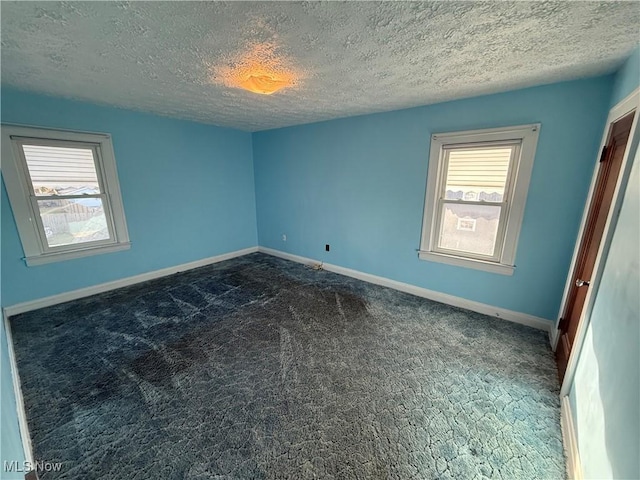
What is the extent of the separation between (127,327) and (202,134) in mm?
2893

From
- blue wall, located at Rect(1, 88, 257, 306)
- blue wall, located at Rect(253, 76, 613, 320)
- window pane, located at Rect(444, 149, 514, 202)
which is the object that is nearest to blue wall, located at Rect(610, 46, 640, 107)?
blue wall, located at Rect(253, 76, 613, 320)

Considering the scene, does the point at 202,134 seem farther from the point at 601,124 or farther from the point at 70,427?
the point at 601,124

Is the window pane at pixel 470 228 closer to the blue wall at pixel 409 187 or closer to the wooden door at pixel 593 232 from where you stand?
the blue wall at pixel 409 187

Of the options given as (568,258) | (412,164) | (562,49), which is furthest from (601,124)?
(412,164)

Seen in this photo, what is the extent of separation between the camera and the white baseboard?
8.38ft

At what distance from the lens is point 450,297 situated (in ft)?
9.94

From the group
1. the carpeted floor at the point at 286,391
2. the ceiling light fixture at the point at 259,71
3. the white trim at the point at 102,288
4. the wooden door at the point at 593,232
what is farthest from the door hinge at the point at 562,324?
the white trim at the point at 102,288

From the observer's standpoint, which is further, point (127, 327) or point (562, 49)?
point (127, 327)

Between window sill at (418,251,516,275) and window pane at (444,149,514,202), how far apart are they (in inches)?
26.3

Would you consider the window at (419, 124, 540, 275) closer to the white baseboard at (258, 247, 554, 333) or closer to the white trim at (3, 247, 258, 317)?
the white baseboard at (258, 247, 554, 333)

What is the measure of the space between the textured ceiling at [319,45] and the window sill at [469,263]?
5.53 feet

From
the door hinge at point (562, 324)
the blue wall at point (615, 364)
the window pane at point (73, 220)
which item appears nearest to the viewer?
the blue wall at point (615, 364)

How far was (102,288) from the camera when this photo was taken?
3332mm

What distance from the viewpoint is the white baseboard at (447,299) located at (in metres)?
2.55
